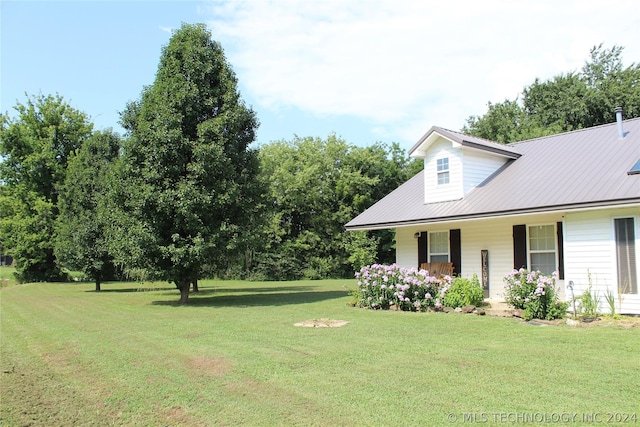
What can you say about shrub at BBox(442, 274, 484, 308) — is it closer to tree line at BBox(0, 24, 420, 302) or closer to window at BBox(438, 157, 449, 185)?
window at BBox(438, 157, 449, 185)

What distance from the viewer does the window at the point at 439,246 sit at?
626 inches

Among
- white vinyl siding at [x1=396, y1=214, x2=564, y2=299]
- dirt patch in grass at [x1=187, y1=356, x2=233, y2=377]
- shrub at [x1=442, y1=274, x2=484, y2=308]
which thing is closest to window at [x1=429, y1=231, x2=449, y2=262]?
white vinyl siding at [x1=396, y1=214, x2=564, y2=299]

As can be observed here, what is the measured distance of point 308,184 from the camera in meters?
38.2

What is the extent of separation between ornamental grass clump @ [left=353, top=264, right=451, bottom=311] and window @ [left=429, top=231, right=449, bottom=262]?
2645 millimetres

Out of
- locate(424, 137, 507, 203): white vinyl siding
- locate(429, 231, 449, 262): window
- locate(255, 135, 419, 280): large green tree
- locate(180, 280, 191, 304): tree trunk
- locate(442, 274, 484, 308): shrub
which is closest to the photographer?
locate(442, 274, 484, 308): shrub

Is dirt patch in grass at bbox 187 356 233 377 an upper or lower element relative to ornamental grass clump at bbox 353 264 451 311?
lower

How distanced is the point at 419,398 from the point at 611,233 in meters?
8.50

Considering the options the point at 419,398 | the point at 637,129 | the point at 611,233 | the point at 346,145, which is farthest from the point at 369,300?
the point at 346,145

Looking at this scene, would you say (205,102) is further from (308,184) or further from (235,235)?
(308,184)

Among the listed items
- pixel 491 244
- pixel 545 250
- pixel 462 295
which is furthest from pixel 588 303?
pixel 491 244

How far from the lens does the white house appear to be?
438 inches

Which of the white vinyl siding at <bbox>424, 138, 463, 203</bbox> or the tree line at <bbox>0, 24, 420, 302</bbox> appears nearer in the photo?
the tree line at <bbox>0, 24, 420, 302</bbox>

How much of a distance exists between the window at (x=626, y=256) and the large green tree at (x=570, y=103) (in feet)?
62.5

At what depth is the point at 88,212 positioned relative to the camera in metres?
24.1
